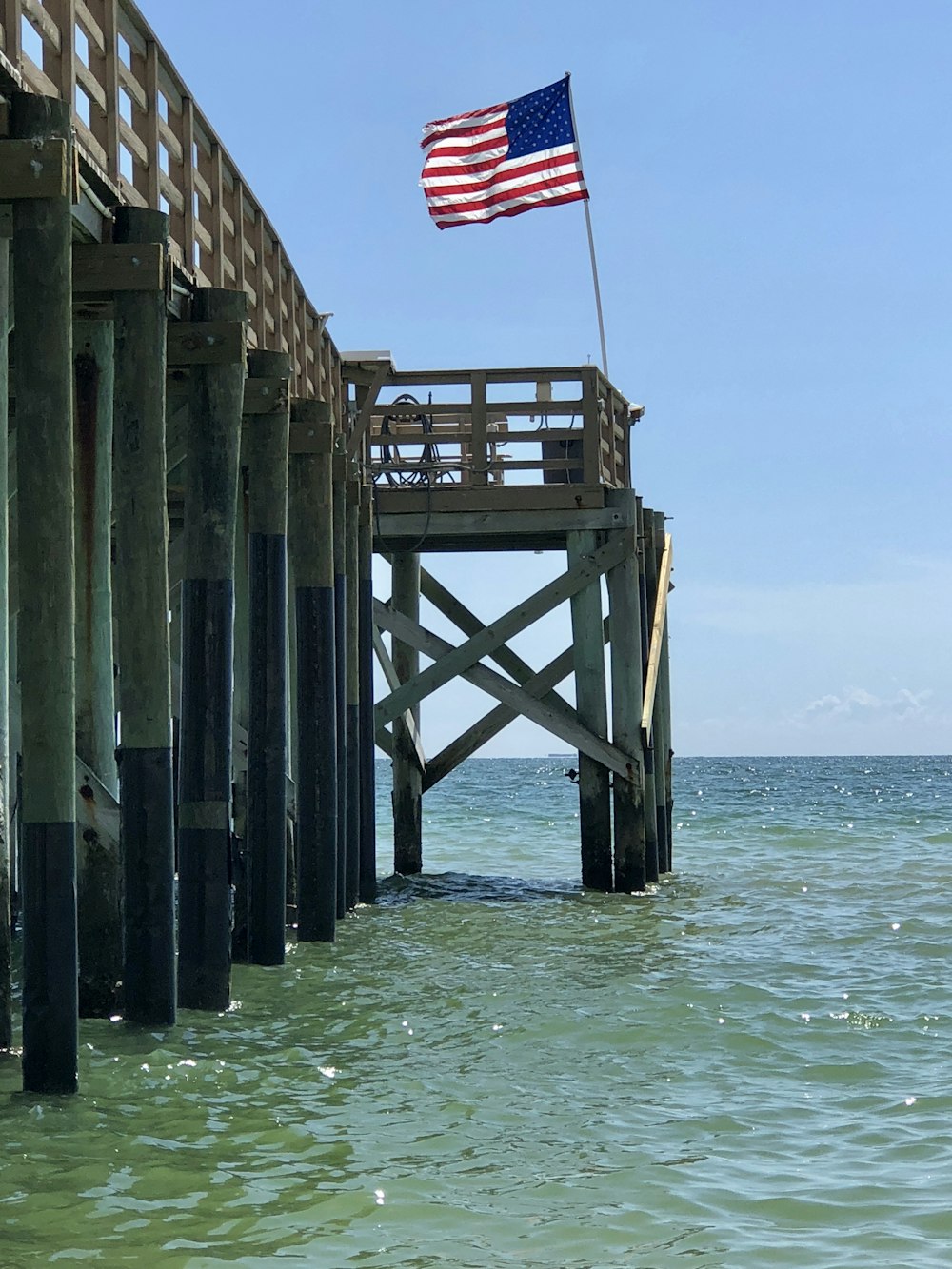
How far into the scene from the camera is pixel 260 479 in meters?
10.9

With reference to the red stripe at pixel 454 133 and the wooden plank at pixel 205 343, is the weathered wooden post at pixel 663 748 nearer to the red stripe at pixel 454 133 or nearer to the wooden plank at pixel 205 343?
the red stripe at pixel 454 133

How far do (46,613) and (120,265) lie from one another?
6.83 feet

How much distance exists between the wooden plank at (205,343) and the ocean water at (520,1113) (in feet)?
11.8

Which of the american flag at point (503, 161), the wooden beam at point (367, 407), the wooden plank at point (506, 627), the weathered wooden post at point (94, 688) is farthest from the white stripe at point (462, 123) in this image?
the weathered wooden post at point (94, 688)

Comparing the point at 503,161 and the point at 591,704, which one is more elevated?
the point at 503,161

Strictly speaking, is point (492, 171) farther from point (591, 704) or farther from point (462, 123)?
point (591, 704)

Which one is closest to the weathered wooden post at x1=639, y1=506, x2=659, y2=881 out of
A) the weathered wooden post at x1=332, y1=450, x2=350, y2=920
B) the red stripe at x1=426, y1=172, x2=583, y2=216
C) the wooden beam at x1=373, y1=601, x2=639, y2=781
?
the wooden beam at x1=373, y1=601, x2=639, y2=781

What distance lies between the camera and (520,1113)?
7367 millimetres

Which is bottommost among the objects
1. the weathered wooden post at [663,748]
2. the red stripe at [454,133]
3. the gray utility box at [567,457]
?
the weathered wooden post at [663,748]

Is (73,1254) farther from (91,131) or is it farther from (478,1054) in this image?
(91,131)

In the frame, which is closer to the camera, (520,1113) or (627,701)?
(520,1113)

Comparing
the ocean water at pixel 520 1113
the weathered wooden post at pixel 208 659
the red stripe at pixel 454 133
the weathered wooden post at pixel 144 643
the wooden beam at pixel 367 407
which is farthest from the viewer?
the red stripe at pixel 454 133

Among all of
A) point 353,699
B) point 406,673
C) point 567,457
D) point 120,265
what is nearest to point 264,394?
point 120,265

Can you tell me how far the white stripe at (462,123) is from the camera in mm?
17438
